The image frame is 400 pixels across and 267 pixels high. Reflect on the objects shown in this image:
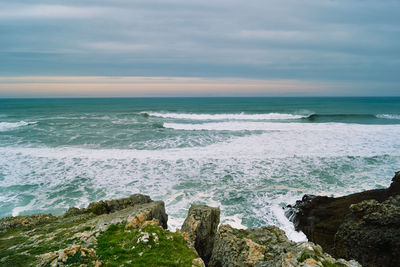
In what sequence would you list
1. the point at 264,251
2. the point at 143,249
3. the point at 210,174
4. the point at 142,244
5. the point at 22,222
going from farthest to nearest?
the point at 210,174 < the point at 22,222 < the point at 264,251 < the point at 142,244 < the point at 143,249

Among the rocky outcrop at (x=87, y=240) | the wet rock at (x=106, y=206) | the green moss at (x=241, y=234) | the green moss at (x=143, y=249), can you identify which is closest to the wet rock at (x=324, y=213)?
the green moss at (x=241, y=234)

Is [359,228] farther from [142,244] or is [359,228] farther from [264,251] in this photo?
[142,244]

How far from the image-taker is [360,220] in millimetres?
8773

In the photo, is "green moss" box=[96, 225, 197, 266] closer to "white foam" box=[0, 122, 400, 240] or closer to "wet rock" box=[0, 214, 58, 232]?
"wet rock" box=[0, 214, 58, 232]

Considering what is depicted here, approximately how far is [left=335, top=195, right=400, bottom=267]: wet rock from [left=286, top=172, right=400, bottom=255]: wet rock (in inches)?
38.5

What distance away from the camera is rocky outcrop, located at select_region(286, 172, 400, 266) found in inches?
314

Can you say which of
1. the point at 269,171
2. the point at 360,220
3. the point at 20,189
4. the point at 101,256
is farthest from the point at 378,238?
the point at 20,189

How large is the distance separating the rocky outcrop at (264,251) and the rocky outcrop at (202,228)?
0.99 metres

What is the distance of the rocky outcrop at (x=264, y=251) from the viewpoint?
5.66m

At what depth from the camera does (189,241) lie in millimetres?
7367

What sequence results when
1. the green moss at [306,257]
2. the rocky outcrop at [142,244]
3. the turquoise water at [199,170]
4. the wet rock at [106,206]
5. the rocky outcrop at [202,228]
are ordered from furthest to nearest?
the turquoise water at [199,170] → the wet rock at [106,206] → the rocky outcrop at [202,228] → the rocky outcrop at [142,244] → the green moss at [306,257]

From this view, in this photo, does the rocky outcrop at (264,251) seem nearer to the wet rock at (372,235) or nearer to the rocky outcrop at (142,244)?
the rocky outcrop at (142,244)

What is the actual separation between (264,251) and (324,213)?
592cm

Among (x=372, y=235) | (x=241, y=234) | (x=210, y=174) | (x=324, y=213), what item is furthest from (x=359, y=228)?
(x=210, y=174)
